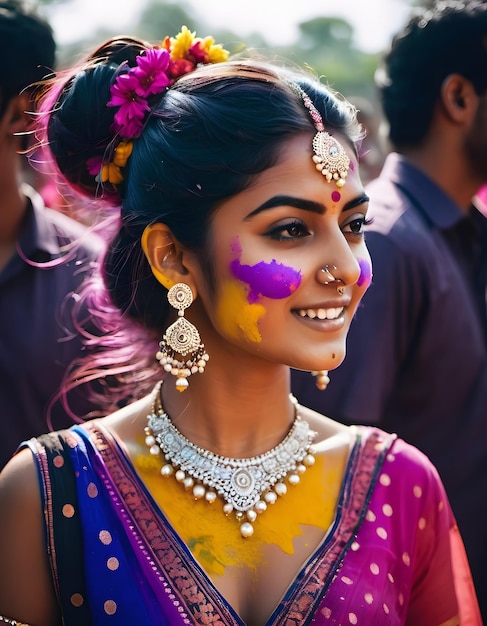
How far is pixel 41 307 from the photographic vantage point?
10.5ft

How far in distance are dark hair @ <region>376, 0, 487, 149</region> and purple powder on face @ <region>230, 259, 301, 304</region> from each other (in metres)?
1.81

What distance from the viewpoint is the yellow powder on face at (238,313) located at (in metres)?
2.06

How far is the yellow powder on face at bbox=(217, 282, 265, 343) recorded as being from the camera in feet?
6.75

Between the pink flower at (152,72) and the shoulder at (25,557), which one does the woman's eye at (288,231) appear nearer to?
the pink flower at (152,72)

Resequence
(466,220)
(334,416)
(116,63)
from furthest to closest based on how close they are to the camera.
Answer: (466,220) → (334,416) → (116,63)

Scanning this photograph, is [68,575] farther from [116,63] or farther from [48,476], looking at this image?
[116,63]

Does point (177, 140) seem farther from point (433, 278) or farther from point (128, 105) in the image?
point (433, 278)

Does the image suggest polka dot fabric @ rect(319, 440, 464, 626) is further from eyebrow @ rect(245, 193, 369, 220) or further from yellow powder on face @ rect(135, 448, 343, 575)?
eyebrow @ rect(245, 193, 369, 220)

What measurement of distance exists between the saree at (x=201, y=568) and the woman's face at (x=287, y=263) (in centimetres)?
42

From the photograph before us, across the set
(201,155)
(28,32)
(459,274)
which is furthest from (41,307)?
(459,274)

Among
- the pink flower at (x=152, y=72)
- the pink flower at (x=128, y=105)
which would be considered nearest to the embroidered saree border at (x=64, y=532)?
the pink flower at (x=128, y=105)

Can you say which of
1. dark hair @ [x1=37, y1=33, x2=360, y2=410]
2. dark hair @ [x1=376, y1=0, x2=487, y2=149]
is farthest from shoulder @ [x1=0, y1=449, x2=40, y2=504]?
dark hair @ [x1=376, y1=0, x2=487, y2=149]

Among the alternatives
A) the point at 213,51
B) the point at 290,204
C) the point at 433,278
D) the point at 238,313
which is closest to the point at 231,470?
the point at 238,313

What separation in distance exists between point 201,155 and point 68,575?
0.98 metres
